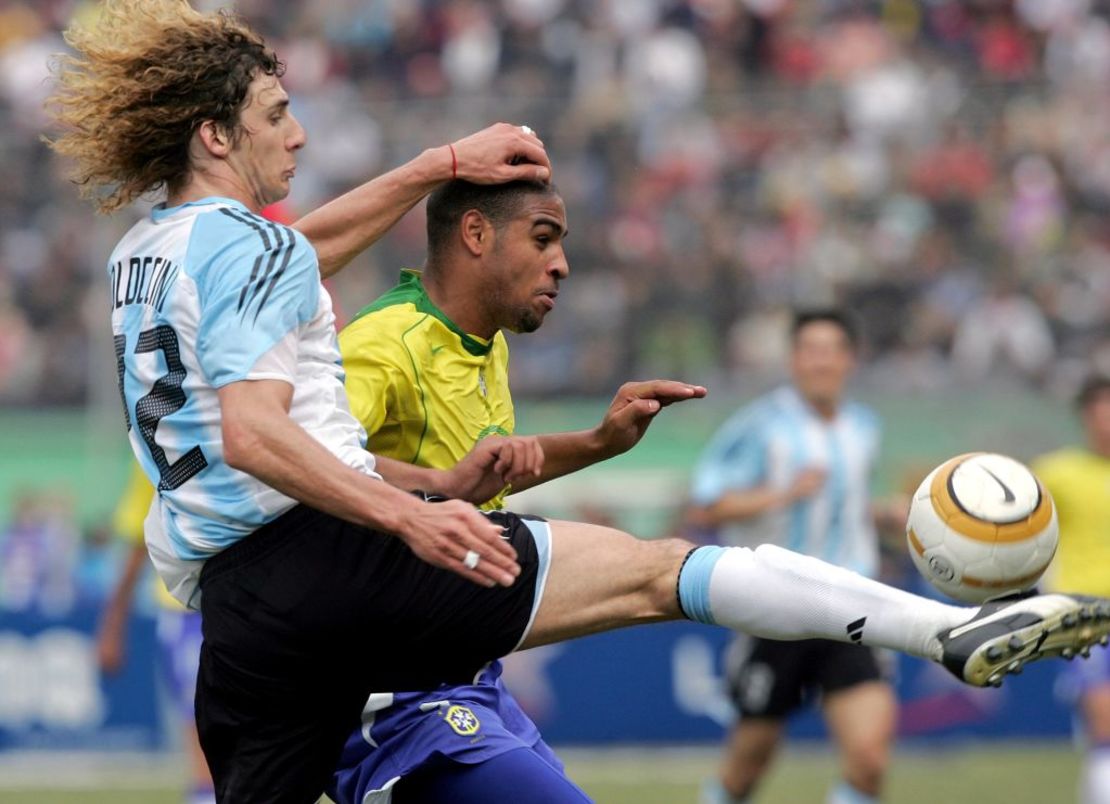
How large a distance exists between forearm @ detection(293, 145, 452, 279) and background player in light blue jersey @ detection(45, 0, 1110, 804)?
1.72 ft

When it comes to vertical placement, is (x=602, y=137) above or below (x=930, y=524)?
below

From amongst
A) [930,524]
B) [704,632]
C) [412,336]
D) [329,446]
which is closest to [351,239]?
[412,336]

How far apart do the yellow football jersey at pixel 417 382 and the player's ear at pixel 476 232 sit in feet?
0.69

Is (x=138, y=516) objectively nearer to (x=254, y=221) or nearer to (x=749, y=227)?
(x=254, y=221)

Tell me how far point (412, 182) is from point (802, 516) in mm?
4625

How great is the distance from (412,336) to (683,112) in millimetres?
9706

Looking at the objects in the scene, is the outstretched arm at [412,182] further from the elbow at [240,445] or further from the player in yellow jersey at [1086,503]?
the player in yellow jersey at [1086,503]

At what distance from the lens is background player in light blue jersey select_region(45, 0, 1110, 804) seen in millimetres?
4379

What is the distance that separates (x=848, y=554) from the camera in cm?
932

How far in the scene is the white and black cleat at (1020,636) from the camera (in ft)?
14.2

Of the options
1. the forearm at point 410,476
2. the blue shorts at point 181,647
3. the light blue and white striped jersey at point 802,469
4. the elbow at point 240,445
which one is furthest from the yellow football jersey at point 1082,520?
the elbow at point 240,445

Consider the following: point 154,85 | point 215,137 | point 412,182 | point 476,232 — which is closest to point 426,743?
point 476,232

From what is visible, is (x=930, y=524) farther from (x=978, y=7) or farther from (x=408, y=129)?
(x=978, y=7)

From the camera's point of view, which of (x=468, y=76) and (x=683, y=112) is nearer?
(x=683, y=112)
